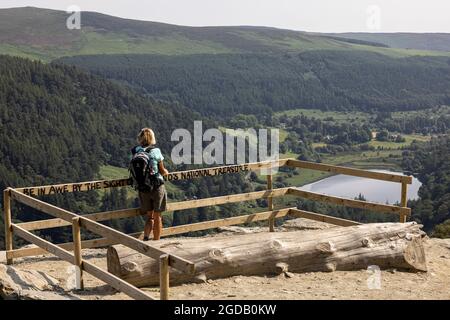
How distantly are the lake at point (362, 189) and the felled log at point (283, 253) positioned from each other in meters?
119

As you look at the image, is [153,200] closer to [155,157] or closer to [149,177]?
[149,177]

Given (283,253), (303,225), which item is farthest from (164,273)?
(303,225)

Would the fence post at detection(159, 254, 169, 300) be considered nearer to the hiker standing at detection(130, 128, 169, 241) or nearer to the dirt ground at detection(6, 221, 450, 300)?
the dirt ground at detection(6, 221, 450, 300)

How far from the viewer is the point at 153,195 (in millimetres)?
11305

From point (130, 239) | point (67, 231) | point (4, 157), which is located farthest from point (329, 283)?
point (4, 157)

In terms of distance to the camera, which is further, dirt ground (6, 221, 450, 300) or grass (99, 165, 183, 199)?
grass (99, 165, 183, 199)

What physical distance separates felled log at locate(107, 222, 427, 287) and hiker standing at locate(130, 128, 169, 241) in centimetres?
91

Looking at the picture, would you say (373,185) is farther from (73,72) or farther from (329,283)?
(329,283)

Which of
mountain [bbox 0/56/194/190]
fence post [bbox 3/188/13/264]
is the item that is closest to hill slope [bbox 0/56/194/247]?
mountain [bbox 0/56/194/190]

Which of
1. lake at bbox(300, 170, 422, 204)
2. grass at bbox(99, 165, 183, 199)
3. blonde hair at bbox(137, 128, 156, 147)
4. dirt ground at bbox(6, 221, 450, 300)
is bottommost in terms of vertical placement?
lake at bbox(300, 170, 422, 204)

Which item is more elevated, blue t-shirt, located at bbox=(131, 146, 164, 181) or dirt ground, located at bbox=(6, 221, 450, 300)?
blue t-shirt, located at bbox=(131, 146, 164, 181)

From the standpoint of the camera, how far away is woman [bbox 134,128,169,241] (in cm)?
1108

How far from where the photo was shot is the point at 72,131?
158750mm

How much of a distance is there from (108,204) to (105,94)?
81033mm
